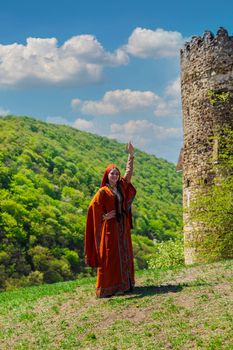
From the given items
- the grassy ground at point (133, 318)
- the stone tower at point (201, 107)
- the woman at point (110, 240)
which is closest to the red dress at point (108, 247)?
the woman at point (110, 240)

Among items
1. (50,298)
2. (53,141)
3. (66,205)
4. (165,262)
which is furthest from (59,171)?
(50,298)

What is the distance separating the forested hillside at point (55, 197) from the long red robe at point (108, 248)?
16.7m

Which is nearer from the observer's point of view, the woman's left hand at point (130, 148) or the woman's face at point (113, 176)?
A: the woman's face at point (113, 176)

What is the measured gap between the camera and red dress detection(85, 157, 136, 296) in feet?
33.8

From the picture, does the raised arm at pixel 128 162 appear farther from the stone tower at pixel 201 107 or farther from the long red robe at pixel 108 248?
the stone tower at pixel 201 107

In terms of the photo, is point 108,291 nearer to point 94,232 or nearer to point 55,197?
point 94,232

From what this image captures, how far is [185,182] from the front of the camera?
798 inches

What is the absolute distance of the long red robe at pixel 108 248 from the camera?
10.3 meters

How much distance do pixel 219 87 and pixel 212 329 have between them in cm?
1216

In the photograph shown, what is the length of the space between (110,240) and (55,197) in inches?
2955

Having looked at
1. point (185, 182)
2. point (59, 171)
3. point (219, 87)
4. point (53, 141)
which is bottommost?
point (185, 182)

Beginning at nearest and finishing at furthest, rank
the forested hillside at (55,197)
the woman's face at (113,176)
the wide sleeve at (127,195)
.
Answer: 1. the woman's face at (113,176)
2. the wide sleeve at (127,195)
3. the forested hillside at (55,197)

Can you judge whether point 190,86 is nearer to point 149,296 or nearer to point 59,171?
point 149,296

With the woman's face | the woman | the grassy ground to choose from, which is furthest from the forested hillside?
the woman's face
